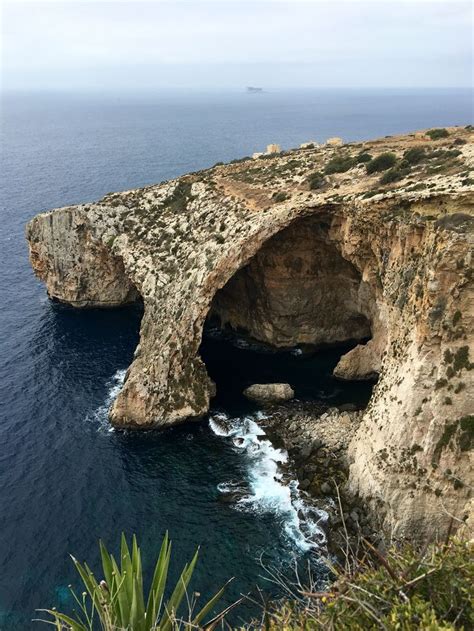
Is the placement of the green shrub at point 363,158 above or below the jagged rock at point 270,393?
above

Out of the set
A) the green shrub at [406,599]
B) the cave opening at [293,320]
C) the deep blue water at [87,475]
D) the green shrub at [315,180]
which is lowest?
the deep blue water at [87,475]

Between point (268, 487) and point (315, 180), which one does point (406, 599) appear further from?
point (315, 180)

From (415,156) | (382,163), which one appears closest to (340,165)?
(382,163)

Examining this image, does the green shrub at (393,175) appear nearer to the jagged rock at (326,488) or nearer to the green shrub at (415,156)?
the green shrub at (415,156)

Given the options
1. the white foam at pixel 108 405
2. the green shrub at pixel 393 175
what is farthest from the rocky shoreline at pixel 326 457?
the green shrub at pixel 393 175

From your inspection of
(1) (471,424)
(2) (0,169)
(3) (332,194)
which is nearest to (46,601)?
(1) (471,424)

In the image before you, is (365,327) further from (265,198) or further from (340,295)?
(265,198)
